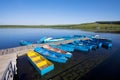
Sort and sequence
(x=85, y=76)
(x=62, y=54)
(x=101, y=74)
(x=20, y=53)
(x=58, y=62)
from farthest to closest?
1. (x=20, y=53)
2. (x=62, y=54)
3. (x=58, y=62)
4. (x=101, y=74)
5. (x=85, y=76)

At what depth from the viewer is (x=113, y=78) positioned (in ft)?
51.2

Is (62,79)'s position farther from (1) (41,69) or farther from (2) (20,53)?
(2) (20,53)

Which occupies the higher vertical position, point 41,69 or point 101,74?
point 41,69

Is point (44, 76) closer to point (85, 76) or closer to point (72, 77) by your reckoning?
point (72, 77)

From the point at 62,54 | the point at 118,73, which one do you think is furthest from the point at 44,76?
the point at 118,73

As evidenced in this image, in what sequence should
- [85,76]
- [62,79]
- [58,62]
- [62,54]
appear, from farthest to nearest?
[62,54] → [58,62] → [85,76] → [62,79]

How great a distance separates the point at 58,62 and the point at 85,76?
6.79 metres

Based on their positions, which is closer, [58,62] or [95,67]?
[95,67]

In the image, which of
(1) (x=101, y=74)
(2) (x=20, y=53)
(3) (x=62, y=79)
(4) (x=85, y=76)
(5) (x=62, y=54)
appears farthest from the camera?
(2) (x=20, y=53)

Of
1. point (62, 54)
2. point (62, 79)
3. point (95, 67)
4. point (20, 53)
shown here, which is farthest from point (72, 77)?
point (20, 53)

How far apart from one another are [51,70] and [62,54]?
633 centimetres

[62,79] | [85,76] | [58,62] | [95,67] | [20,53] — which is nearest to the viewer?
[62,79]

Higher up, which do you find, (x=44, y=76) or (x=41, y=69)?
(x=41, y=69)

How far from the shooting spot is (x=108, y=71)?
58.5ft
